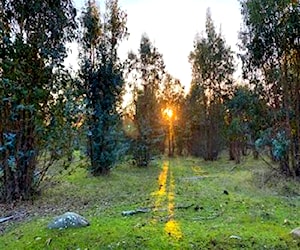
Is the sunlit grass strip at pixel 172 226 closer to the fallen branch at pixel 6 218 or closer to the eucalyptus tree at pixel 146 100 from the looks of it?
the fallen branch at pixel 6 218

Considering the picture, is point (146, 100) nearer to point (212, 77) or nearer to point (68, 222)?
point (212, 77)

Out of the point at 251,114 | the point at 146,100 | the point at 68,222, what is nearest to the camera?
the point at 68,222

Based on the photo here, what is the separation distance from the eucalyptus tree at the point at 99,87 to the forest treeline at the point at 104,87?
4cm

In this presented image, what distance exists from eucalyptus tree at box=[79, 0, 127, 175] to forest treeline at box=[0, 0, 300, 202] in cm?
4

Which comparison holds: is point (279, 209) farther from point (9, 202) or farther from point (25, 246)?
point (9, 202)

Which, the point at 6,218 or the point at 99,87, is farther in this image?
the point at 99,87

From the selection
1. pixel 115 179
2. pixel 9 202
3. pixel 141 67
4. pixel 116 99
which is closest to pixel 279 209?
pixel 9 202

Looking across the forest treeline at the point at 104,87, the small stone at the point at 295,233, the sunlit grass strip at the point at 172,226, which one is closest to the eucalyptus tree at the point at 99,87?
the forest treeline at the point at 104,87

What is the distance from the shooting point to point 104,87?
51.1 ft

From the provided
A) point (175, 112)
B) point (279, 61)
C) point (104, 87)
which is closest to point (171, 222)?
point (279, 61)

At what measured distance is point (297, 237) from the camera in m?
5.23

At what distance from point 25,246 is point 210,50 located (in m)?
22.2

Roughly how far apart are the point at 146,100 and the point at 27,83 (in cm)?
1406

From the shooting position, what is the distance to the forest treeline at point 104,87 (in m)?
9.59
